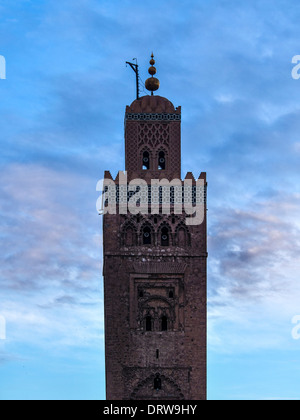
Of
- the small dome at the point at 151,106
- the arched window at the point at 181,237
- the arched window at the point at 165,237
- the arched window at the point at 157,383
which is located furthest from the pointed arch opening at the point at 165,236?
the arched window at the point at 157,383

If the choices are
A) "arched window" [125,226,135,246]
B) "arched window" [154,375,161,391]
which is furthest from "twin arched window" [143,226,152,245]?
"arched window" [154,375,161,391]

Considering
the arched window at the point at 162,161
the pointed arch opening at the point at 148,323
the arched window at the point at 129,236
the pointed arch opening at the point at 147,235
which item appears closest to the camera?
the pointed arch opening at the point at 148,323

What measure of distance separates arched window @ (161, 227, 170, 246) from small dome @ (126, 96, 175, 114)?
20.1 ft

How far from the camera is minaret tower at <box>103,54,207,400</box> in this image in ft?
136

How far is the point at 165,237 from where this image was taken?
4319 centimetres

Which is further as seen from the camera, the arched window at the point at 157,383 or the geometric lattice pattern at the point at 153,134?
the geometric lattice pattern at the point at 153,134

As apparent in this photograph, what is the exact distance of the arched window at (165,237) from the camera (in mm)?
43062

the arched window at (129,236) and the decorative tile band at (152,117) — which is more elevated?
the decorative tile band at (152,117)

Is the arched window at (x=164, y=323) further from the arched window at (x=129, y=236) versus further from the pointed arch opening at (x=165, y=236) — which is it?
the arched window at (x=129, y=236)

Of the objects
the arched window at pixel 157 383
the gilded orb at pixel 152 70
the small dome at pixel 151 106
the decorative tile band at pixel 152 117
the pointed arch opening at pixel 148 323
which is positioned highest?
the gilded orb at pixel 152 70

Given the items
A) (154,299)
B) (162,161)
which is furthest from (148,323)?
(162,161)
